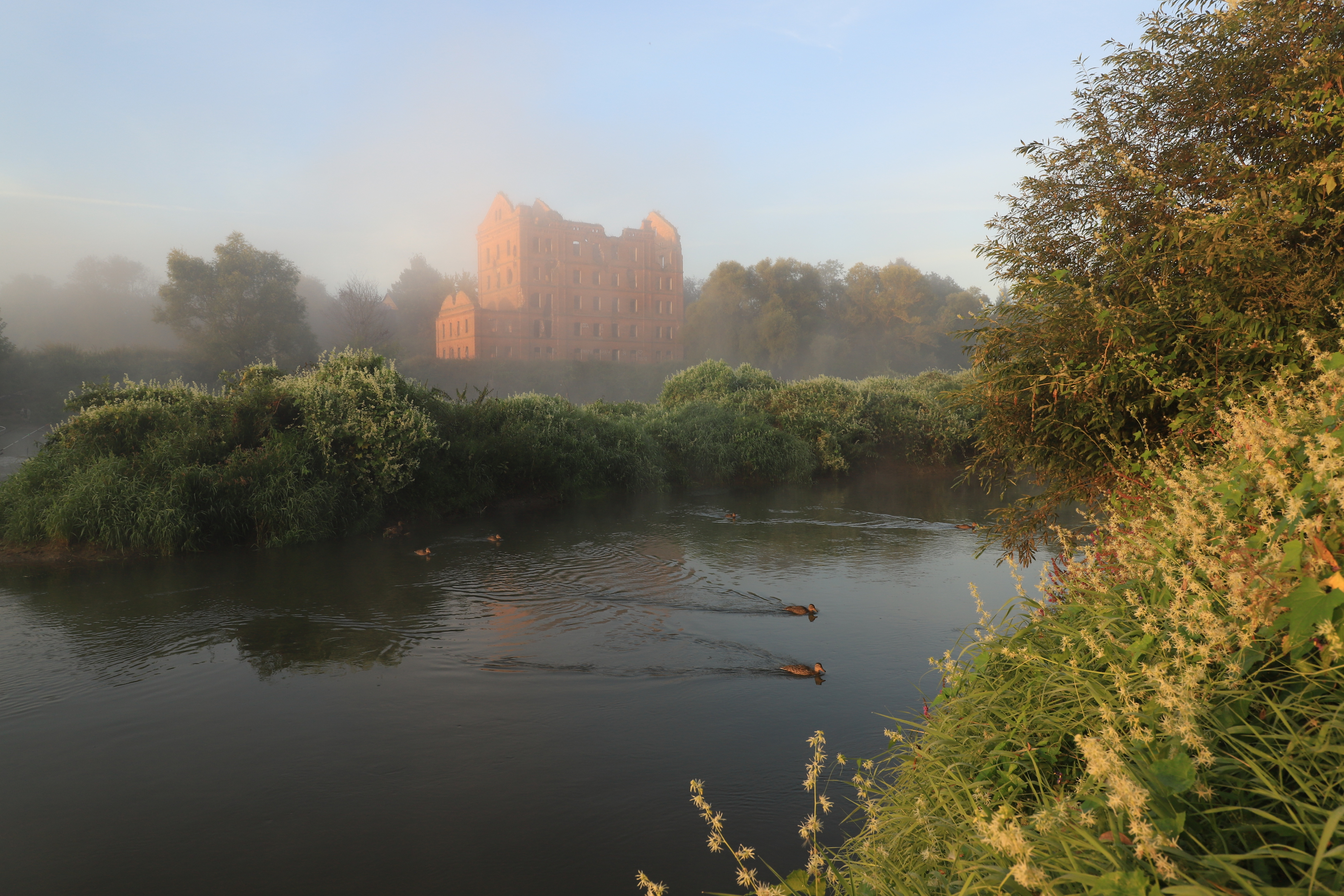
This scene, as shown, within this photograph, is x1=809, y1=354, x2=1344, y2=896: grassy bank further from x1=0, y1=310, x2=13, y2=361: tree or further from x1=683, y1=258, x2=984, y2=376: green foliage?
x1=683, y1=258, x2=984, y2=376: green foliage

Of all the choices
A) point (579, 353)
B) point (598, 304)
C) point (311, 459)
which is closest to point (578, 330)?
point (579, 353)

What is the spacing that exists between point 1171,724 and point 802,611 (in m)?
8.03

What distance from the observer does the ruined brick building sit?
213ft

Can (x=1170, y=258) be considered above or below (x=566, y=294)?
below

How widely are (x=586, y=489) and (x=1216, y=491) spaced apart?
1861 cm

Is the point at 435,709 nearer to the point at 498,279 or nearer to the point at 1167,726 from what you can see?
the point at 1167,726

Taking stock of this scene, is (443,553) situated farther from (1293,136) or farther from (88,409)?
(1293,136)

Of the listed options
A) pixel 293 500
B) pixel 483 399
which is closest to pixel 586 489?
pixel 483 399

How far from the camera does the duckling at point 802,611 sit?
388 inches

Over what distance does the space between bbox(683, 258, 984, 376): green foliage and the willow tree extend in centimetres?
6387

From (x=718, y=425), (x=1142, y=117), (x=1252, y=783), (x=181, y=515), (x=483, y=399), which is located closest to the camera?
(x=1252, y=783)

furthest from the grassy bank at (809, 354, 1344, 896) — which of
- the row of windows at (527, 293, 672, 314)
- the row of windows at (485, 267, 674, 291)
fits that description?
the row of windows at (485, 267, 674, 291)

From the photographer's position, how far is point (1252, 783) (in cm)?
210

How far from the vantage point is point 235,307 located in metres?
51.3
